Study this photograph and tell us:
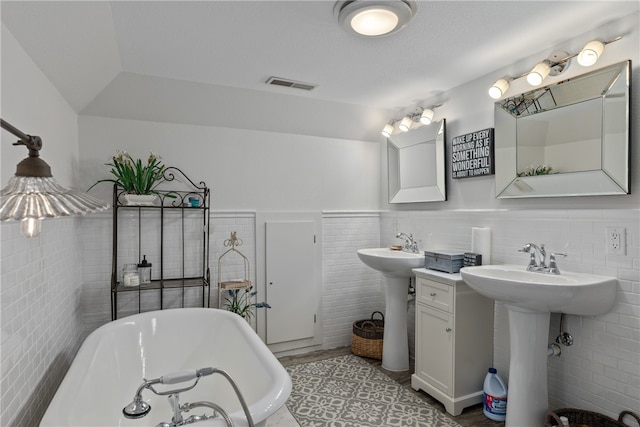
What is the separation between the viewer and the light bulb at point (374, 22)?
1.90 meters

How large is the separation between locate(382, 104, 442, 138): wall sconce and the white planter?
233 centimetres

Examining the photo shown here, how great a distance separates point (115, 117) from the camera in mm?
3070

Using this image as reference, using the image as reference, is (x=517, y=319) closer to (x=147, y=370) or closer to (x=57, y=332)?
(x=147, y=370)

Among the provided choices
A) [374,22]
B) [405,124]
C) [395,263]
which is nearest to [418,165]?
[405,124]

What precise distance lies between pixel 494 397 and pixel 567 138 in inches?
69.3

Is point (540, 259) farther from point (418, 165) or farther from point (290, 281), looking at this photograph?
point (290, 281)

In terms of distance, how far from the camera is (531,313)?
2.13 metres

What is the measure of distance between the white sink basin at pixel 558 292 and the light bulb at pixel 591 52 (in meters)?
1.23

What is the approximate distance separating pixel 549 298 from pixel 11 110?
2684mm

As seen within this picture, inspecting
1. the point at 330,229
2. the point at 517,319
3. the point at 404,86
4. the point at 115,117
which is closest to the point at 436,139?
the point at 404,86

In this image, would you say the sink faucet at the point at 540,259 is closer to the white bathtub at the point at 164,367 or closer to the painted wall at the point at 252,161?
the white bathtub at the point at 164,367

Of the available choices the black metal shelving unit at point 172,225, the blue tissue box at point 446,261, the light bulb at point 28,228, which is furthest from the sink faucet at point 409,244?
the light bulb at point 28,228

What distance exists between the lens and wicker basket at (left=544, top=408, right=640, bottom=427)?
195 cm

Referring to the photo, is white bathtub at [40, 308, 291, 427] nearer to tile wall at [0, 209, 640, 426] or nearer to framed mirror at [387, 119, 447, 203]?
tile wall at [0, 209, 640, 426]
